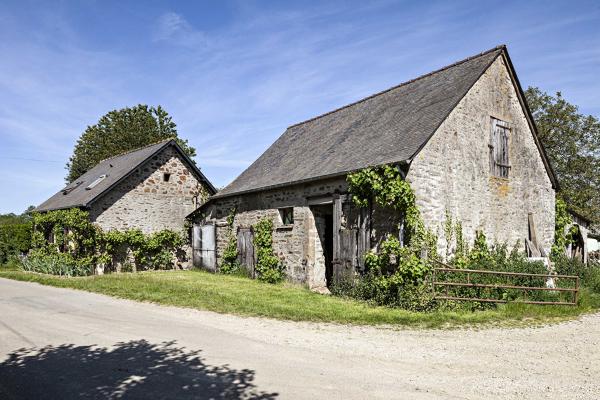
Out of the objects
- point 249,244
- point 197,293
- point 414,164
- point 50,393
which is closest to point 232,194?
point 249,244

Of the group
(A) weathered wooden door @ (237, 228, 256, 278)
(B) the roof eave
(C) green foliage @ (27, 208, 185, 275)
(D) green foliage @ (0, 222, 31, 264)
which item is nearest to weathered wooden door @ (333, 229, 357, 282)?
(A) weathered wooden door @ (237, 228, 256, 278)

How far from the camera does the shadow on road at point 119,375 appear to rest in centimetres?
478

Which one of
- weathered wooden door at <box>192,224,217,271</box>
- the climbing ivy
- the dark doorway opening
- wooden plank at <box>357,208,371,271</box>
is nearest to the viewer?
the climbing ivy

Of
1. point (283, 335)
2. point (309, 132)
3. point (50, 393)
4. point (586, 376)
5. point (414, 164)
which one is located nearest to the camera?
point (50, 393)

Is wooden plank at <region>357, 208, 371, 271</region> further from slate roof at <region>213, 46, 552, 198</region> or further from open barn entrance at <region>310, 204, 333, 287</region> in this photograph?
open barn entrance at <region>310, 204, 333, 287</region>

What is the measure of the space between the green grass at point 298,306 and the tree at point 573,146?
75.3ft

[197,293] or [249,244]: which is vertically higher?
[249,244]

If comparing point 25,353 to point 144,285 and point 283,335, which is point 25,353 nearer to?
point 283,335

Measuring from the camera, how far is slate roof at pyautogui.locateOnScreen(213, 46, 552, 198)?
12078 mm

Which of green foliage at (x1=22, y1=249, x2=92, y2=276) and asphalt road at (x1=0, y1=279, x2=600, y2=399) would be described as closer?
asphalt road at (x1=0, y1=279, x2=600, y2=399)

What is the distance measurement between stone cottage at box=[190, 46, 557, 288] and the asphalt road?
14.2 ft

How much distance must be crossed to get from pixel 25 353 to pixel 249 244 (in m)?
10.1

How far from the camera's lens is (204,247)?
62.1 ft

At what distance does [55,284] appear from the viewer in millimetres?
13828
